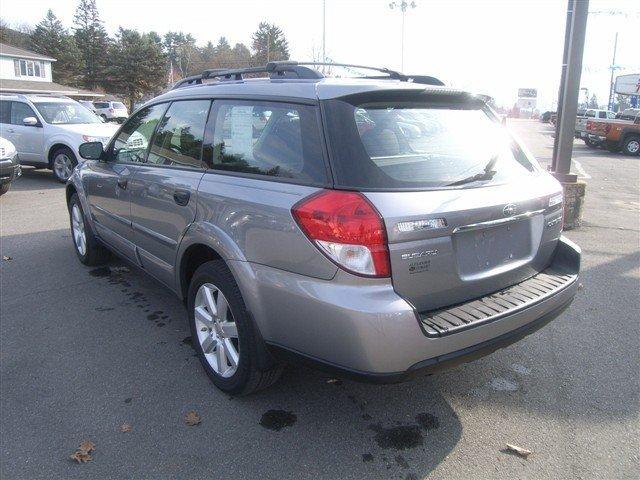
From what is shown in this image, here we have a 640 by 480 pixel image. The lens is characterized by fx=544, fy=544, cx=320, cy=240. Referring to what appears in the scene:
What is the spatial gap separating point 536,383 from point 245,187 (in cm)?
220

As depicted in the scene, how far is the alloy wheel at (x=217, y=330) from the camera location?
3.20 m

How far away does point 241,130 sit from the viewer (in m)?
3.25

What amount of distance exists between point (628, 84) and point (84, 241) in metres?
40.4

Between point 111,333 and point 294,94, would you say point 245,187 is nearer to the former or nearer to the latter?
point 294,94

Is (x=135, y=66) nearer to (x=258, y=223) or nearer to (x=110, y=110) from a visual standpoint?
(x=110, y=110)

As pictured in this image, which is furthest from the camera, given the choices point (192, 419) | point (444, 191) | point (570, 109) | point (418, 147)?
point (570, 109)

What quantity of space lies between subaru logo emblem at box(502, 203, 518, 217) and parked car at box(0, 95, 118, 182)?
33.7 ft

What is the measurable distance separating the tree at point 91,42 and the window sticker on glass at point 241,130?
76419mm

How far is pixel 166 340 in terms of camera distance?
407 centimetres

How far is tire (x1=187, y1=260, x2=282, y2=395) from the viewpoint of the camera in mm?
2975

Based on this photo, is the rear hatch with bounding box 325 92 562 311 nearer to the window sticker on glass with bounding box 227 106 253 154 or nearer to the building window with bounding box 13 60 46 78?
the window sticker on glass with bounding box 227 106 253 154

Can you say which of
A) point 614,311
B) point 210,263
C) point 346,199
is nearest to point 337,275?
point 346,199

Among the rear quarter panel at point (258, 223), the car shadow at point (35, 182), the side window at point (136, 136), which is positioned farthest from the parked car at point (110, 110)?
the rear quarter panel at point (258, 223)

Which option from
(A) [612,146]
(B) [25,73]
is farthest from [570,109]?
(B) [25,73]
